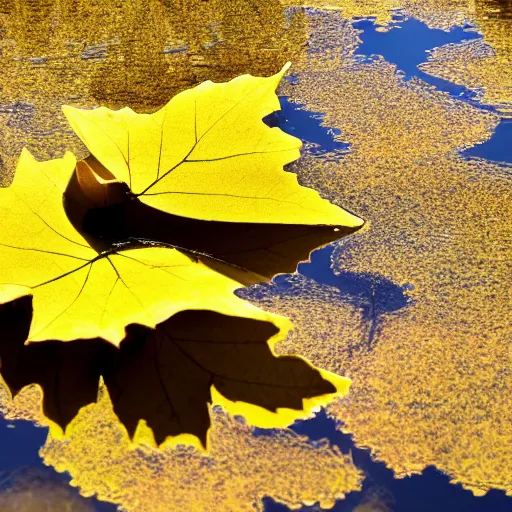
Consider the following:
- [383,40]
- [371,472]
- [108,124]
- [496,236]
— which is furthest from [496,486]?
[383,40]

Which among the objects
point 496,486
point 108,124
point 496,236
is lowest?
point 496,486

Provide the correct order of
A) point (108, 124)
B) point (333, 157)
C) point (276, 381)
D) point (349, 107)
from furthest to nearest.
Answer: point (349, 107), point (333, 157), point (108, 124), point (276, 381)

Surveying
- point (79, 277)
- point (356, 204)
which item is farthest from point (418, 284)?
point (79, 277)

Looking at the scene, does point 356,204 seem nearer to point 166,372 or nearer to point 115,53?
point 166,372

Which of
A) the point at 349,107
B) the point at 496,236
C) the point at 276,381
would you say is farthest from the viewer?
the point at 349,107

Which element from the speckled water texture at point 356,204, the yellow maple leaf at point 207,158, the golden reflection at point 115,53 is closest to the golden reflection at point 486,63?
the speckled water texture at point 356,204

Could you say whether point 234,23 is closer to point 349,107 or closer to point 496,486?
point 349,107
